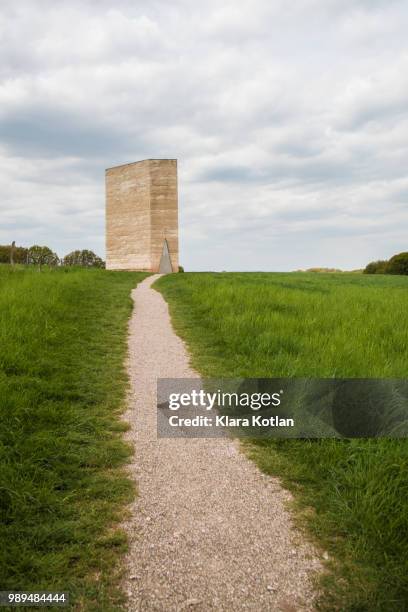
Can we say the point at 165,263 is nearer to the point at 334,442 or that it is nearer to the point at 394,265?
the point at 394,265

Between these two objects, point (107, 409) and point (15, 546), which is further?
point (107, 409)

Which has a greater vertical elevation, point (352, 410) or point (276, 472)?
point (352, 410)

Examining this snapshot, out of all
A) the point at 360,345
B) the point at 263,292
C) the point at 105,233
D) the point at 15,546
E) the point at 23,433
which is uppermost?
the point at 105,233

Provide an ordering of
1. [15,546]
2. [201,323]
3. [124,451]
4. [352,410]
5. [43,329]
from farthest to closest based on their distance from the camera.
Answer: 1. [201,323]
2. [43,329]
3. [352,410]
4. [124,451]
5. [15,546]

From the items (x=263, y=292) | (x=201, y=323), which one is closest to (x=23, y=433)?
(x=201, y=323)

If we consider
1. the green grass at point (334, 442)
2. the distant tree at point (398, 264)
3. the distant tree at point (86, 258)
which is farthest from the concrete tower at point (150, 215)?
the distant tree at point (398, 264)

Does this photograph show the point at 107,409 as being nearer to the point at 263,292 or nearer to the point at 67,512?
the point at 67,512

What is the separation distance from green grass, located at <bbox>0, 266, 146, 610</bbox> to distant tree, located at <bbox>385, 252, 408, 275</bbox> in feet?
137

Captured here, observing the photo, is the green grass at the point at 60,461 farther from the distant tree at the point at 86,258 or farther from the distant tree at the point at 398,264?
the distant tree at the point at 398,264

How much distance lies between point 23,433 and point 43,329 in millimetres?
3467

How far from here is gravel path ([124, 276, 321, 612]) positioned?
2291 millimetres

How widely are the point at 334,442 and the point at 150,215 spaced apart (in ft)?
92.7

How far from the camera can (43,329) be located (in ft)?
23.1

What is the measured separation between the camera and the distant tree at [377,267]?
1789 inches
